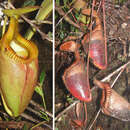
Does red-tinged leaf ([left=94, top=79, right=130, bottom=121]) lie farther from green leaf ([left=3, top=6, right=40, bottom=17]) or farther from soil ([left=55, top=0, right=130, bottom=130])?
green leaf ([left=3, top=6, right=40, bottom=17])

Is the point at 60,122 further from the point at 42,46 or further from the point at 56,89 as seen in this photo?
the point at 42,46

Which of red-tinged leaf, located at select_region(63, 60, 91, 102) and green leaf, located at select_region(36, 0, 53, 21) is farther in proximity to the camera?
green leaf, located at select_region(36, 0, 53, 21)

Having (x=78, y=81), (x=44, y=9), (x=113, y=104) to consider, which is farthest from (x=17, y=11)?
(x=113, y=104)

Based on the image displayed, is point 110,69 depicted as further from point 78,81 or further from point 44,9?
point 44,9

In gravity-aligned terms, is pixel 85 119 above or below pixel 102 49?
below

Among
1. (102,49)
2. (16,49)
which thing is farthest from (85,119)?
(16,49)

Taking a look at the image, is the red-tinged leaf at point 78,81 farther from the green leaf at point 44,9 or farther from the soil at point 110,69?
the green leaf at point 44,9

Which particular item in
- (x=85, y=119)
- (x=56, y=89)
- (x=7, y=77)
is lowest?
(x=85, y=119)

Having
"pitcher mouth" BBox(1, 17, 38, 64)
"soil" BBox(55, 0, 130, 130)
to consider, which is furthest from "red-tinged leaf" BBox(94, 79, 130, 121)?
"pitcher mouth" BBox(1, 17, 38, 64)
